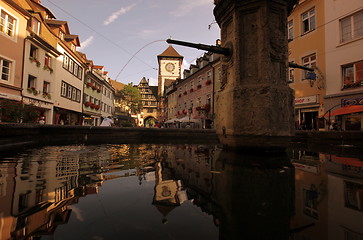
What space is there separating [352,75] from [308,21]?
19.2 feet

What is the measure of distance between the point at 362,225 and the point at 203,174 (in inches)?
47.0

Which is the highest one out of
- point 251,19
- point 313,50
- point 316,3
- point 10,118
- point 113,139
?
point 316,3

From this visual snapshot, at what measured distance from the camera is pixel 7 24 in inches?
472

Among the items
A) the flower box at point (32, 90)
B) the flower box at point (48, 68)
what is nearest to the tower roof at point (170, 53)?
the flower box at point (48, 68)

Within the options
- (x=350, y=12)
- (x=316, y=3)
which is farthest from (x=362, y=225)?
(x=316, y=3)

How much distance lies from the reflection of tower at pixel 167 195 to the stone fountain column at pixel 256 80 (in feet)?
5.85

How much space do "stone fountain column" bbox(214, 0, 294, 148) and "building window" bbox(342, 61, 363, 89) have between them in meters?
11.5

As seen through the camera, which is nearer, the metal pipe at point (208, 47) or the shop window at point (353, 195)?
the shop window at point (353, 195)

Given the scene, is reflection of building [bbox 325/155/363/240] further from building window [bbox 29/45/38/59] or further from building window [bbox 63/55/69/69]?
building window [bbox 63/55/69/69]

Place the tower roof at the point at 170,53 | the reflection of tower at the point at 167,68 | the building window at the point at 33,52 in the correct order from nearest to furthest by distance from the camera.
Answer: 1. the building window at the point at 33,52
2. the tower roof at the point at 170,53
3. the reflection of tower at the point at 167,68

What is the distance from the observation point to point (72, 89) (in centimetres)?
2145

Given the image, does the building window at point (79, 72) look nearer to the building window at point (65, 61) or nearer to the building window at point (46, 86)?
the building window at point (65, 61)

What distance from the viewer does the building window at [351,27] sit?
1108 centimetres

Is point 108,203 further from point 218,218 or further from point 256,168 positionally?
point 256,168
